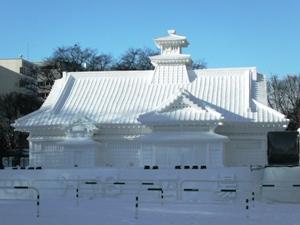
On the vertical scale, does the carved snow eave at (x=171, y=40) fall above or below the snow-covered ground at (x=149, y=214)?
above

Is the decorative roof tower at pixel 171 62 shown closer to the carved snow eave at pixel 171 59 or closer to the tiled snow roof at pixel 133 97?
the carved snow eave at pixel 171 59

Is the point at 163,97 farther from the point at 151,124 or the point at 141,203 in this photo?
the point at 141,203

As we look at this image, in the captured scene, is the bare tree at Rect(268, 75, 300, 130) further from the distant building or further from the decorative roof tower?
the distant building

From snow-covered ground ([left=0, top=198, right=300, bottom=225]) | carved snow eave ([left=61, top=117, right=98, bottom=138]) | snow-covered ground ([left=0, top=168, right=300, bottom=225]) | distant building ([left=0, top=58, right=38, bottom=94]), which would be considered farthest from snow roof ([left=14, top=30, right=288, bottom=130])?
distant building ([left=0, top=58, right=38, bottom=94])

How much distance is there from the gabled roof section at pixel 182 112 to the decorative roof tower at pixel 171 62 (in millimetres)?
6073

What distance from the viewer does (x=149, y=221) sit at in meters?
18.8

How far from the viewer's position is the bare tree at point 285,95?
233ft

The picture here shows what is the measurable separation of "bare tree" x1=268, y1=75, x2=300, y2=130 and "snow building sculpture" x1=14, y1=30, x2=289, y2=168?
24907mm

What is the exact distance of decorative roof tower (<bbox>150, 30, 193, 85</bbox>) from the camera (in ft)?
156

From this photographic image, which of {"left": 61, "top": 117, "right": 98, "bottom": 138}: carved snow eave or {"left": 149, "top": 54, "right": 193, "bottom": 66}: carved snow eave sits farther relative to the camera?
{"left": 149, "top": 54, "right": 193, "bottom": 66}: carved snow eave

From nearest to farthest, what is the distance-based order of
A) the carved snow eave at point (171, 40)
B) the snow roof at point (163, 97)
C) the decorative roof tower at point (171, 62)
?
the snow roof at point (163, 97) → the decorative roof tower at point (171, 62) → the carved snow eave at point (171, 40)

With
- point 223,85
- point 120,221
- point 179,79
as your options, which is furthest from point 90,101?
point 120,221

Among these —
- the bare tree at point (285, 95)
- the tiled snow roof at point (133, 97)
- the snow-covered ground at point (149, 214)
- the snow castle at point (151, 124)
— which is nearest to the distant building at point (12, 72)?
the bare tree at point (285, 95)

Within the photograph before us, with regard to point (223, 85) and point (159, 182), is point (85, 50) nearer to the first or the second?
point (223, 85)
